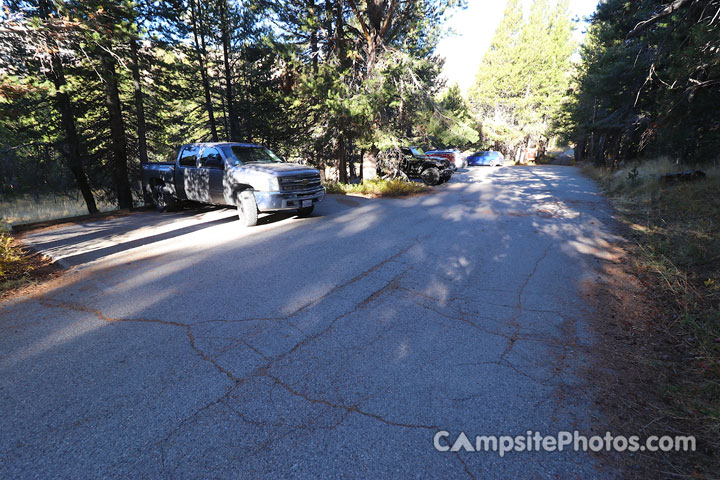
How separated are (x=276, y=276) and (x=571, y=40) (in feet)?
168

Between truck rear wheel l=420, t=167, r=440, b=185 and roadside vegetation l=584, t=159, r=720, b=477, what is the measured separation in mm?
9141

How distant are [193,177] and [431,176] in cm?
1216

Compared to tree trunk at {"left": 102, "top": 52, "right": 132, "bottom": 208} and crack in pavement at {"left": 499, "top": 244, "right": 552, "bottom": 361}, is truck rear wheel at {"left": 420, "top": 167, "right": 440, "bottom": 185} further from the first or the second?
tree trunk at {"left": 102, "top": 52, "right": 132, "bottom": 208}

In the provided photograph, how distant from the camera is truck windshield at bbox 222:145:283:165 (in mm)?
8617

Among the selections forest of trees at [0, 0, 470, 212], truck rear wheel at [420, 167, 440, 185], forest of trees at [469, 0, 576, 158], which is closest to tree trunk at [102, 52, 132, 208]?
forest of trees at [0, 0, 470, 212]

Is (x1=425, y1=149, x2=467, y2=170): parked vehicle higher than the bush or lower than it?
higher

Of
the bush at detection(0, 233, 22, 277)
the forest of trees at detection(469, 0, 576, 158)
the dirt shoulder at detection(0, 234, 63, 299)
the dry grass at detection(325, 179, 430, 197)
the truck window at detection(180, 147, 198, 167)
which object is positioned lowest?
the dirt shoulder at detection(0, 234, 63, 299)

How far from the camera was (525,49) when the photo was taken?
121 ft

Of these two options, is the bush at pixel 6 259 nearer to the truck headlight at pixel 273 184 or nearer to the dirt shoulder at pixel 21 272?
the dirt shoulder at pixel 21 272

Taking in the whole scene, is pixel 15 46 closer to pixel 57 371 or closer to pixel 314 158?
pixel 57 371

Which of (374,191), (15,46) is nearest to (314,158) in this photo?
(374,191)

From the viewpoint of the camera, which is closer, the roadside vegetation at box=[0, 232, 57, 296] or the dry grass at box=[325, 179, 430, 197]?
the roadside vegetation at box=[0, 232, 57, 296]

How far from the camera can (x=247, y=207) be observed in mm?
8164

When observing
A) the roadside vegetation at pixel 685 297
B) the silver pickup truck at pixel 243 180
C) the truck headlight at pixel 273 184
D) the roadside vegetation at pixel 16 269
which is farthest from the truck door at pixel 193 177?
the roadside vegetation at pixel 685 297
